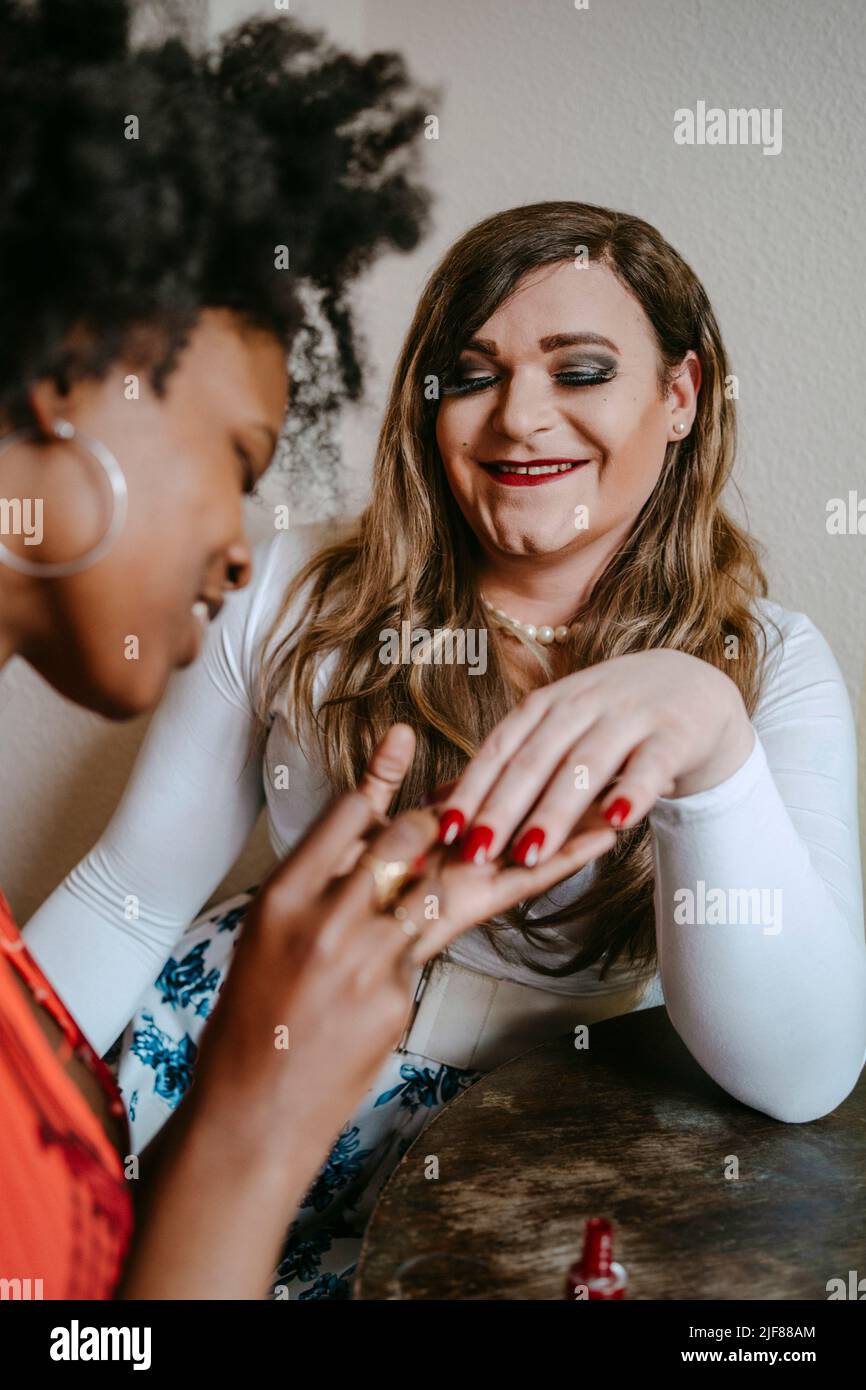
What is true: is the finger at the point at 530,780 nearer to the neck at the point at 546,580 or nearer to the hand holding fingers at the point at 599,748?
the hand holding fingers at the point at 599,748

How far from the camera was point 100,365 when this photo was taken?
43 cm

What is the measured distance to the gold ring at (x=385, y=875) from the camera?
1.51 ft

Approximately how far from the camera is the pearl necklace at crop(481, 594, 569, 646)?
943 mm

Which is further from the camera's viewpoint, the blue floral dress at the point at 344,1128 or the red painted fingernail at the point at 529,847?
the blue floral dress at the point at 344,1128

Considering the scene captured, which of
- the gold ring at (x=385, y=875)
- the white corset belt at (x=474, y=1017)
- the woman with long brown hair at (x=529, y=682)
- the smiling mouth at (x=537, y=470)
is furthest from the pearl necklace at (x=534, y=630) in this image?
the gold ring at (x=385, y=875)

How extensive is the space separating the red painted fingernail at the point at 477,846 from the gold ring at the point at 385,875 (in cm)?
5

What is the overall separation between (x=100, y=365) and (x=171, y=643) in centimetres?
13

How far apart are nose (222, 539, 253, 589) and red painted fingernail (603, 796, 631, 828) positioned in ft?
0.70

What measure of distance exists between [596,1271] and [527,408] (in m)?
0.56

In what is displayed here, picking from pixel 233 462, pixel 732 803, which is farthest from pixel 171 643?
pixel 732 803

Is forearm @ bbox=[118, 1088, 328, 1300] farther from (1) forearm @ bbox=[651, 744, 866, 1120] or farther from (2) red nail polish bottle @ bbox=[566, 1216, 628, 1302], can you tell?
(1) forearm @ bbox=[651, 744, 866, 1120]

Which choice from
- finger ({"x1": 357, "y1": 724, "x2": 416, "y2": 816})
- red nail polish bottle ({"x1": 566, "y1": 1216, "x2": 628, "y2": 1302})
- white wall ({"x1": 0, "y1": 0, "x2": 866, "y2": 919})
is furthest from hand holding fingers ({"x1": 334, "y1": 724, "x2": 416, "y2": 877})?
white wall ({"x1": 0, "y1": 0, "x2": 866, "y2": 919})

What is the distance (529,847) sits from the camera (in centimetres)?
53

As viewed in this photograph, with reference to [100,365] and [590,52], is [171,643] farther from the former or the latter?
[590,52]
